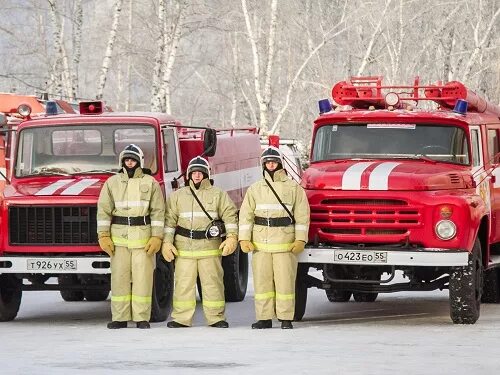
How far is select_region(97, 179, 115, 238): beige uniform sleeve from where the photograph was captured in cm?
1531

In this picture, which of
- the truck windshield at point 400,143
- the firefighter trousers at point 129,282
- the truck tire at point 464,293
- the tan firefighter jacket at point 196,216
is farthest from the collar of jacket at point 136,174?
the truck tire at point 464,293

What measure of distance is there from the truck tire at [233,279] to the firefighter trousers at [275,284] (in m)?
3.28

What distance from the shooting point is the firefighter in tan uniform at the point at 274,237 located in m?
15.1

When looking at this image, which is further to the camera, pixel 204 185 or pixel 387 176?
pixel 204 185

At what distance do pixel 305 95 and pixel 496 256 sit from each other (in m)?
47.4

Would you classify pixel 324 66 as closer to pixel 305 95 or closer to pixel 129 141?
pixel 305 95

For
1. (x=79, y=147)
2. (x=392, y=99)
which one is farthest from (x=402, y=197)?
(x=79, y=147)

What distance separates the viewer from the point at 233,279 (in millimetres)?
18531

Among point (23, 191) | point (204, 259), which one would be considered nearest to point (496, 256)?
point (204, 259)

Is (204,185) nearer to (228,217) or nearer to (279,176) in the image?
(228,217)

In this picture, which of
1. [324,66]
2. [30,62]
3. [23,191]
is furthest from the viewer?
[30,62]

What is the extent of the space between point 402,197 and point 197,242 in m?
2.15

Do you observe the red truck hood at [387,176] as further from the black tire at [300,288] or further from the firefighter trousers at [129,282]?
the firefighter trousers at [129,282]

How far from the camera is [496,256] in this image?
17.7 m
